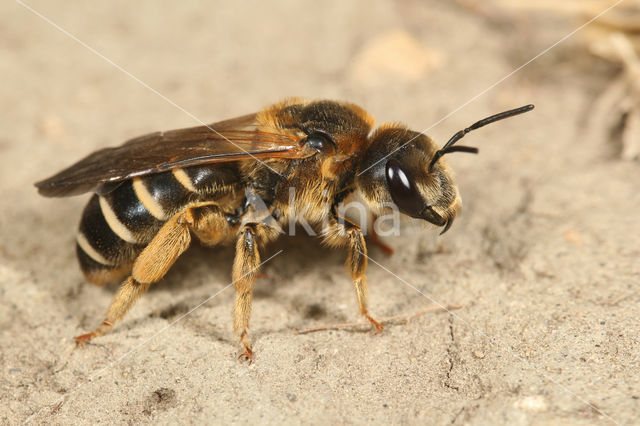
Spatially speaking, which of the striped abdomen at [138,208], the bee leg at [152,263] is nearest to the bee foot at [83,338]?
the bee leg at [152,263]

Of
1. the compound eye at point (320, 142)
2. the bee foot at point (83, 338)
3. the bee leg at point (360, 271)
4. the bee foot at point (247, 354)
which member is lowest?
the bee foot at point (83, 338)

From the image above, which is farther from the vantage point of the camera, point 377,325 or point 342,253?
point 342,253

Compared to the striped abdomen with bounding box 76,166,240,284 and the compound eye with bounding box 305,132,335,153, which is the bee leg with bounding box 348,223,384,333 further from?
the striped abdomen with bounding box 76,166,240,284

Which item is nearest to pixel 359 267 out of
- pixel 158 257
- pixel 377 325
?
pixel 377 325

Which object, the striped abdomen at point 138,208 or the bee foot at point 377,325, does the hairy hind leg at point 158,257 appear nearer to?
the striped abdomen at point 138,208

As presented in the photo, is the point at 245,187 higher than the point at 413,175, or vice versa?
the point at 413,175

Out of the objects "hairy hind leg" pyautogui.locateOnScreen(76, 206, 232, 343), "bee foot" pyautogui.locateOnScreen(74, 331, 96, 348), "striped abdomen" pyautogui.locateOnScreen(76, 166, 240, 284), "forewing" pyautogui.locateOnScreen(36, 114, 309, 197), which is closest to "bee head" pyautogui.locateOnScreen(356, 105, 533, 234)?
"forewing" pyautogui.locateOnScreen(36, 114, 309, 197)

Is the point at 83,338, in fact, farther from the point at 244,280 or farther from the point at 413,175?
Result: the point at 413,175
